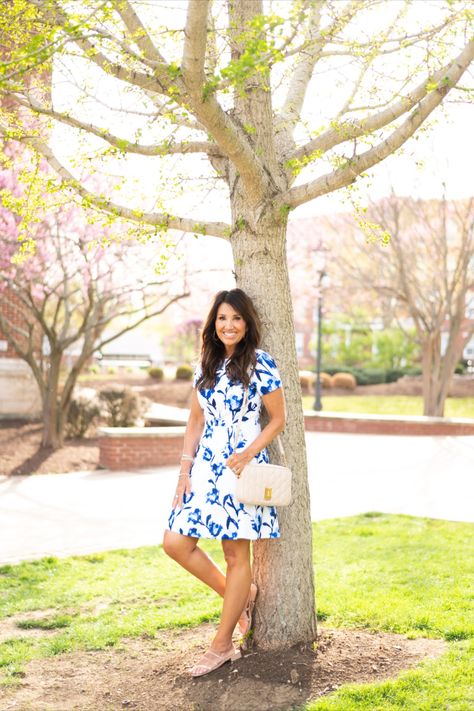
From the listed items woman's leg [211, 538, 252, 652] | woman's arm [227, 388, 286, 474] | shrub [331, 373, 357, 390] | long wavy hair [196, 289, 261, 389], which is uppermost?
long wavy hair [196, 289, 261, 389]

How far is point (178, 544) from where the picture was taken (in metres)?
4.29

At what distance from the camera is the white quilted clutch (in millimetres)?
4152

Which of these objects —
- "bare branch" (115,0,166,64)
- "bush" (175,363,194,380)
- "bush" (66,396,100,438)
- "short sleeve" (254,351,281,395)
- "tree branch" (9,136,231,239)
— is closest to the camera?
"bare branch" (115,0,166,64)

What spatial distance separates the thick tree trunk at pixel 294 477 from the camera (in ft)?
15.3

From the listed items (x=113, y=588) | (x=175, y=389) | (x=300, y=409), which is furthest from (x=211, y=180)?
(x=175, y=389)

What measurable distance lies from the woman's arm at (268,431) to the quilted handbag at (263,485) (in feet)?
0.22

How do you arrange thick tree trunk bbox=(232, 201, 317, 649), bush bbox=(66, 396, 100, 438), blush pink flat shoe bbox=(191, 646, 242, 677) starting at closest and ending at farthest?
blush pink flat shoe bbox=(191, 646, 242, 677)
thick tree trunk bbox=(232, 201, 317, 649)
bush bbox=(66, 396, 100, 438)

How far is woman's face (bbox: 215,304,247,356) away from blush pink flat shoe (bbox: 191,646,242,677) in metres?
1.52

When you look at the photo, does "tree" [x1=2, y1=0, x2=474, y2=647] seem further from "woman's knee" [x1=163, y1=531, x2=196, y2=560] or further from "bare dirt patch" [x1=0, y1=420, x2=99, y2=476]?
"bare dirt patch" [x1=0, y1=420, x2=99, y2=476]

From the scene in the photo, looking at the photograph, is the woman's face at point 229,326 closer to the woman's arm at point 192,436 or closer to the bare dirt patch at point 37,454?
the woman's arm at point 192,436

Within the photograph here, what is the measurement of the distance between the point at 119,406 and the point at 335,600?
10.1 meters

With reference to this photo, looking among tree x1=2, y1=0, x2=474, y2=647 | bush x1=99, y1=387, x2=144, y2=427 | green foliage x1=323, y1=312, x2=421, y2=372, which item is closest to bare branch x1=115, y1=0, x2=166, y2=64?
tree x1=2, y1=0, x2=474, y2=647

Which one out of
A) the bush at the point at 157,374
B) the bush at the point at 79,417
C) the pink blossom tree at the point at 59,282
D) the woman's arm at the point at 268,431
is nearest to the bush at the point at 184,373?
the bush at the point at 157,374

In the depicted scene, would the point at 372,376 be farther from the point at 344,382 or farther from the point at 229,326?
the point at 229,326
